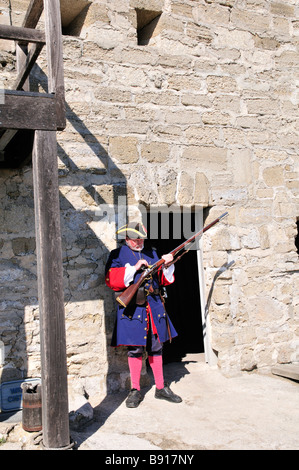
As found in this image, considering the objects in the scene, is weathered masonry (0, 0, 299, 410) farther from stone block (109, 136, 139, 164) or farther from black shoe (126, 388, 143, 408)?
black shoe (126, 388, 143, 408)

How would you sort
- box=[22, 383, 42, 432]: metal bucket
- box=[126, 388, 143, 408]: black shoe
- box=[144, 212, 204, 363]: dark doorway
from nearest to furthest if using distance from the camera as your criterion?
box=[22, 383, 42, 432]: metal bucket, box=[126, 388, 143, 408]: black shoe, box=[144, 212, 204, 363]: dark doorway

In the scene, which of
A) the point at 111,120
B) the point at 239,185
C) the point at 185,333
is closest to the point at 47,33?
the point at 111,120

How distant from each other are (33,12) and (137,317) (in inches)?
103

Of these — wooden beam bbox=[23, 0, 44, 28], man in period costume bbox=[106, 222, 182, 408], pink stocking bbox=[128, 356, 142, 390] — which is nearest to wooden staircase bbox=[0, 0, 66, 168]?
wooden beam bbox=[23, 0, 44, 28]

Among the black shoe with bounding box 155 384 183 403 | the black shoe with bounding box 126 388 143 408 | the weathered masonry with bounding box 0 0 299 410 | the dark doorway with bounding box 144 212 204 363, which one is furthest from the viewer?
the dark doorway with bounding box 144 212 204 363

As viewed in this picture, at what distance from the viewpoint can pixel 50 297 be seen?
10.3 feet

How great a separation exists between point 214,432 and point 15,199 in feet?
8.15

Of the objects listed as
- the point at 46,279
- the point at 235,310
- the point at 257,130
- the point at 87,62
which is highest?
the point at 87,62

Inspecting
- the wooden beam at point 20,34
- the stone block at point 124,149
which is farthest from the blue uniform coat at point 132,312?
the wooden beam at point 20,34

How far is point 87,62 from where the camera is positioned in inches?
181

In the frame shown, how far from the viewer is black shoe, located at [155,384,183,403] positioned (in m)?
4.14

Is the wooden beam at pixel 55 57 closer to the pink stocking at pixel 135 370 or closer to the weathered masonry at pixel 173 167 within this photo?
the weathered masonry at pixel 173 167

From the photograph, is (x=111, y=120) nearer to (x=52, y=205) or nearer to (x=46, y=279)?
(x=52, y=205)

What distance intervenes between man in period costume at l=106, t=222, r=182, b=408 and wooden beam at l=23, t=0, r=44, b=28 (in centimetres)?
186
